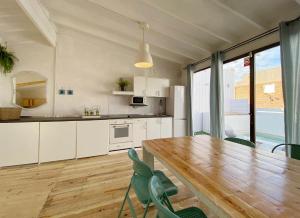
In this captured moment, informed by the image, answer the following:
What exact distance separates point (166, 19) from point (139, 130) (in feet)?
8.44

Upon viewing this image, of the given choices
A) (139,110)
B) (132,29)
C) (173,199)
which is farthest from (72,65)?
(173,199)

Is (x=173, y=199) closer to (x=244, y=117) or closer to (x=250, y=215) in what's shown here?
(x=250, y=215)

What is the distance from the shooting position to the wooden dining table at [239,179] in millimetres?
727

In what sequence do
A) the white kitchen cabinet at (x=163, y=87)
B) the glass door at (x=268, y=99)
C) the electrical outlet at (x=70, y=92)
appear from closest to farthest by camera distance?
the glass door at (x=268, y=99) < the electrical outlet at (x=70, y=92) < the white kitchen cabinet at (x=163, y=87)

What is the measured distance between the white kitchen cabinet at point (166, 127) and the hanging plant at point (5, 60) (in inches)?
142

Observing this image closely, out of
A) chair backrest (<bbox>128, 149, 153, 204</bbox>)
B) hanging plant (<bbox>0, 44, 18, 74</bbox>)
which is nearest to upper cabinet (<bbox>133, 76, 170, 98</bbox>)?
hanging plant (<bbox>0, 44, 18, 74</bbox>)

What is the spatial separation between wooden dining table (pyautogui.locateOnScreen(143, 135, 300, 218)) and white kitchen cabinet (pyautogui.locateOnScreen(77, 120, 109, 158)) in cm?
234

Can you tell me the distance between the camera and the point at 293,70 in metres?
2.25

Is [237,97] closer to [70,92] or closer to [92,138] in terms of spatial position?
[92,138]

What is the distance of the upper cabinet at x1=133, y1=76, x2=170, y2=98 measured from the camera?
446 cm

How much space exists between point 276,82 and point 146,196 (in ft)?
9.28

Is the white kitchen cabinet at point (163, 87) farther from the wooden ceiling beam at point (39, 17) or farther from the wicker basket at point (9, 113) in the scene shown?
the wicker basket at point (9, 113)

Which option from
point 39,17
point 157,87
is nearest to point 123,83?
point 157,87

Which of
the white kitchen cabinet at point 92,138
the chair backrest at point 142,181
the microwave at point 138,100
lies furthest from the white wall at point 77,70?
the chair backrest at point 142,181
